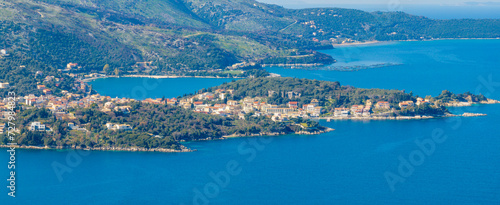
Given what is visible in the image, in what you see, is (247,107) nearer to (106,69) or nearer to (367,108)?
(367,108)

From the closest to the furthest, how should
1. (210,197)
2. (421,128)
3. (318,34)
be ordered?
(210,197) → (421,128) → (318,34)

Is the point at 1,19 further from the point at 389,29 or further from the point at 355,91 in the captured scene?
the point at 389,29

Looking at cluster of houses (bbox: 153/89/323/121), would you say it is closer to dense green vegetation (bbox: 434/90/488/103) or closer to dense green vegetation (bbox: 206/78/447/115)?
dense green vegetation (bbox: 206/78/447/115)

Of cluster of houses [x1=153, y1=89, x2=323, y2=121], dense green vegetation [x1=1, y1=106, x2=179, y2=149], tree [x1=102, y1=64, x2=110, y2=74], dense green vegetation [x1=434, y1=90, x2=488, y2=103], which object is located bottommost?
tree [x1=102, y1=64, x2=110, y2=74]

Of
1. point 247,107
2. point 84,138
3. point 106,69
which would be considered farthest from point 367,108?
point 106,69

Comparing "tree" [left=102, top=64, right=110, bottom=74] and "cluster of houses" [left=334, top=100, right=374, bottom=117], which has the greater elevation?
"cluster of houses" [left=334, top=100, right=374, bottom=117]

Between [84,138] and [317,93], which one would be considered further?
[317,93]

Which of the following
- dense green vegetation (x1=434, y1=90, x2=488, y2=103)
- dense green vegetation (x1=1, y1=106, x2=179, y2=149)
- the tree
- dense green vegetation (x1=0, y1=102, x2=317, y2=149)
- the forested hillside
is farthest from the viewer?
the forested hillside

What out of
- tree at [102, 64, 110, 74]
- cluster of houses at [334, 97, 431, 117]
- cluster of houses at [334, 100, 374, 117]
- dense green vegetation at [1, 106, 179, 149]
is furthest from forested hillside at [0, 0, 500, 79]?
cluster of houses at [334, 97, 431, 117]

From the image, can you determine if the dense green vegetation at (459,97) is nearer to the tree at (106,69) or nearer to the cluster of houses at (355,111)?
the cluster of houses at (355,111)

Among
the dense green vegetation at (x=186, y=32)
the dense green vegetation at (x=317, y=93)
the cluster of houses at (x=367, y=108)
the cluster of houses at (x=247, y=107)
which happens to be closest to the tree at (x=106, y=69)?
the dense green vegetation at (x=186, y=32)

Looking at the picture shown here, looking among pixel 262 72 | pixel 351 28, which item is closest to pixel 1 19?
pixel 262 72
